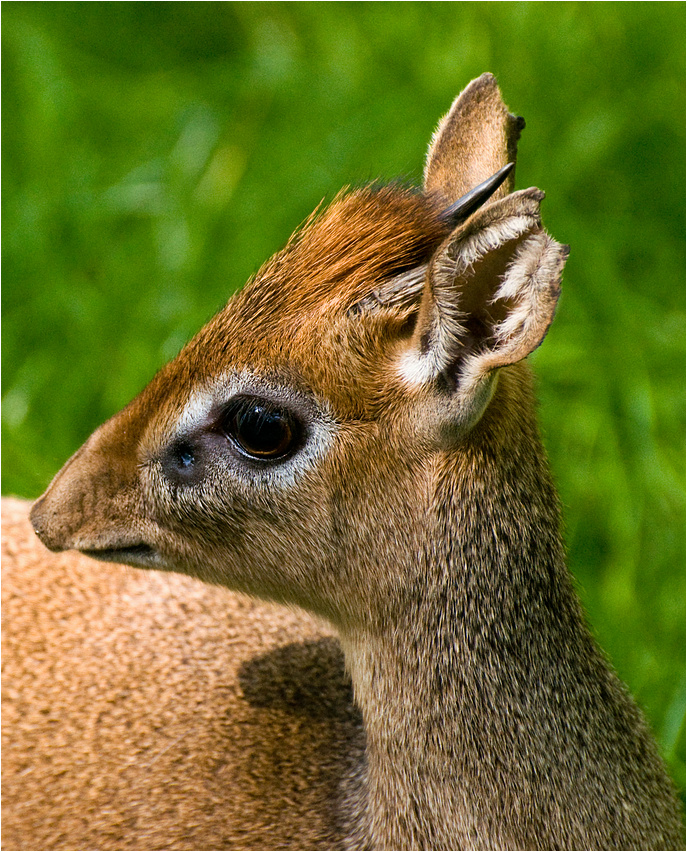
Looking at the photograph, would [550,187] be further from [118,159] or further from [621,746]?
[621,746]

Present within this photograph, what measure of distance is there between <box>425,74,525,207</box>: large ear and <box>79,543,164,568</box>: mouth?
3.22 feet

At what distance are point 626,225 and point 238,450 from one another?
9.96 ft

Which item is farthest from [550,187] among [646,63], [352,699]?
[352,699]

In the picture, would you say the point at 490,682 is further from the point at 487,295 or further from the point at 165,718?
the point at 165,718

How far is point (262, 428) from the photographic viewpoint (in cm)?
220

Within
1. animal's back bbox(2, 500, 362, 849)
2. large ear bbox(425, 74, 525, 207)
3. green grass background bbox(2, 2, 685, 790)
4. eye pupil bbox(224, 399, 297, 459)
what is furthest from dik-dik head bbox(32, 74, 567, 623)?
green grass background bbox(2, 2, 685, 790)

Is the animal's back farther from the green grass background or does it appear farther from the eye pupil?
the green grass background

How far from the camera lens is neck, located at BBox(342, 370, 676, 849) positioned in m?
2.21

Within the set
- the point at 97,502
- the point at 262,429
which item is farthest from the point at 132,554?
the point at 262,429

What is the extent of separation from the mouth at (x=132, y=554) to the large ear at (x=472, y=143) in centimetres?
98

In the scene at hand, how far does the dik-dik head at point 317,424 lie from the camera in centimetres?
214

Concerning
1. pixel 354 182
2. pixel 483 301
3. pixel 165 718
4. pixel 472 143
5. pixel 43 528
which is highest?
pixel 354 182

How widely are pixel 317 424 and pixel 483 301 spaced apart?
41cm

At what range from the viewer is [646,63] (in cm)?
491
